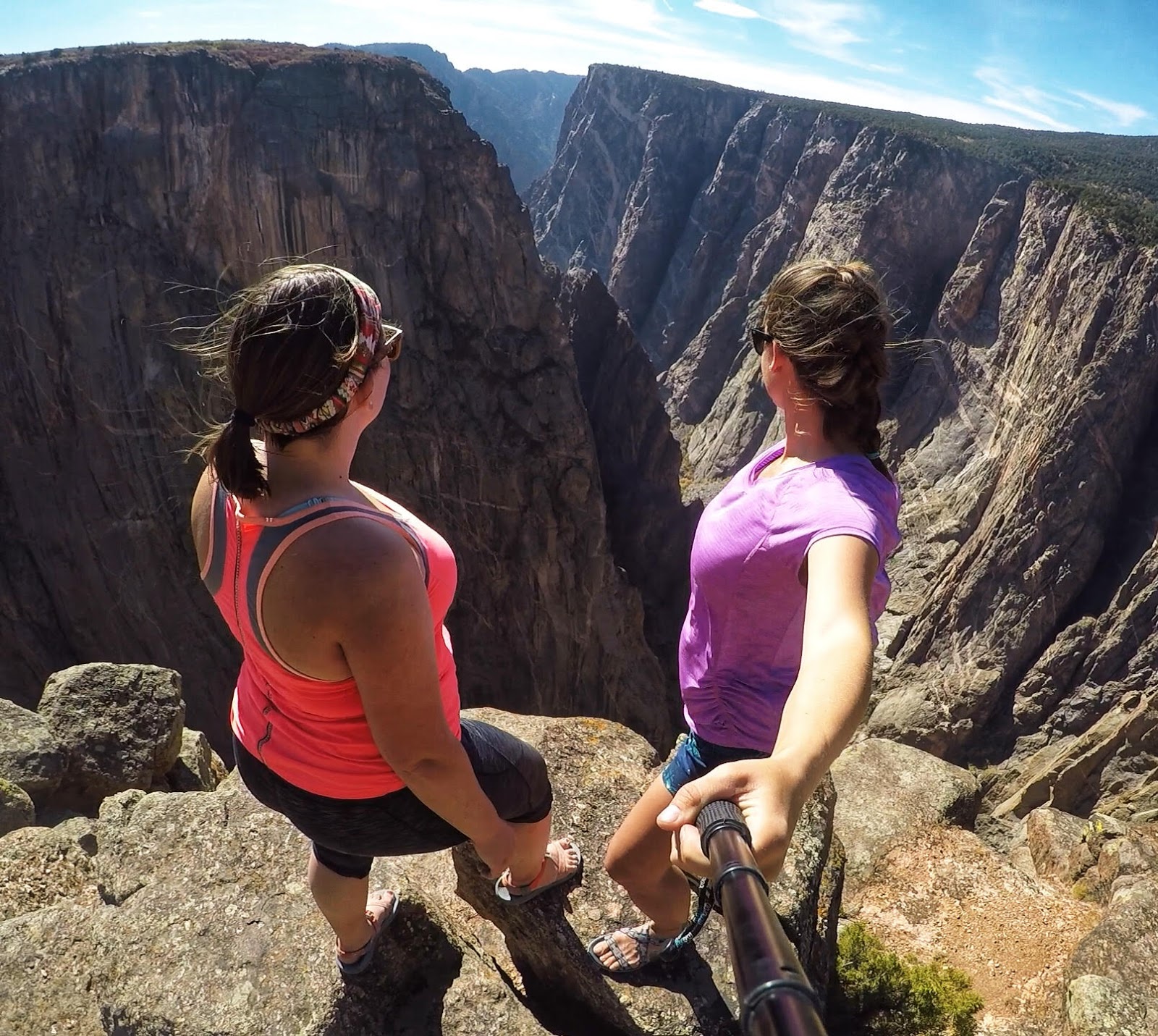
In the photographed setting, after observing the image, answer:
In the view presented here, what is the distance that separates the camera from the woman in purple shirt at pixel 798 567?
1.84m

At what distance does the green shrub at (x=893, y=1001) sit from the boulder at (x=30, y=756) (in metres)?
7.48

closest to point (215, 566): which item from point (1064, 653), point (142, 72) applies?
point (1064, 653)

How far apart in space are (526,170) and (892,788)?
389 feet

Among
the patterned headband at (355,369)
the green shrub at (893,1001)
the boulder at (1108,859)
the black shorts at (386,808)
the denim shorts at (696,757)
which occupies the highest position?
the patterned headband at (355,369)

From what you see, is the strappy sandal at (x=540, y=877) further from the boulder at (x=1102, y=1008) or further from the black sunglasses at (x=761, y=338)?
the boulder at (x=1102, y=1008)


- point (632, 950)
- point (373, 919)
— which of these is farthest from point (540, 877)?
point (373, 919)

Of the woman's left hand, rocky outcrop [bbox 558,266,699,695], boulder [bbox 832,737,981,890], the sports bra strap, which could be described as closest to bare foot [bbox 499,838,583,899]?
the sports bra strap

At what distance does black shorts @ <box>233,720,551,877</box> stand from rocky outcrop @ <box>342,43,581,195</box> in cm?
11445

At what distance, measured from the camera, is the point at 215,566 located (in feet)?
7.75

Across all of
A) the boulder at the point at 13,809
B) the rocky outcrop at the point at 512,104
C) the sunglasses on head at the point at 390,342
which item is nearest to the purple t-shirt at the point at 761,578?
the sunglasses on head at the point at 390,342

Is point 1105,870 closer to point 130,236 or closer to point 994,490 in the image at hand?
point 994,490

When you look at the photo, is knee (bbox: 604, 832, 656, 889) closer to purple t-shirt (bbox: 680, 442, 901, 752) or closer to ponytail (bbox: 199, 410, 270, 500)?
purple t-shirt (bbox: 680, 442, 901, 752)

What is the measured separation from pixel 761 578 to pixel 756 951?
1.36 metres

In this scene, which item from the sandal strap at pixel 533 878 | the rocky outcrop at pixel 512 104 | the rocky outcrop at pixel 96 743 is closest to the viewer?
the sandal strap at pixel 533 878
